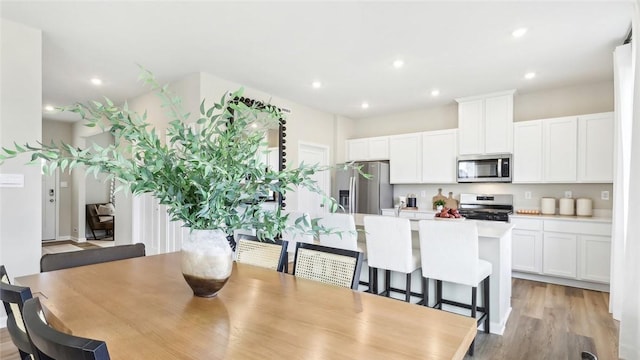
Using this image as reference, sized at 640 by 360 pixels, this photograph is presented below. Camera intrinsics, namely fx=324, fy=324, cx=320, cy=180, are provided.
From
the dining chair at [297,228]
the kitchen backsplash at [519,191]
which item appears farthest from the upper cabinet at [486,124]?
the dining chair at [297,228]

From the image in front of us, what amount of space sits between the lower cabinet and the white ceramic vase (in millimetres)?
3712

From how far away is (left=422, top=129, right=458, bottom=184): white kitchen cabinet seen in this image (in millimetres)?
5117

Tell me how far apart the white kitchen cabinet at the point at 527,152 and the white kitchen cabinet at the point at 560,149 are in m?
0.07

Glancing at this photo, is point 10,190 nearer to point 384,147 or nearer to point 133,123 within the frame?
point 133,123

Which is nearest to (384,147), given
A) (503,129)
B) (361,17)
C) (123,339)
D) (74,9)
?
(503,129)

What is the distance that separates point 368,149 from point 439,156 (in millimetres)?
1328

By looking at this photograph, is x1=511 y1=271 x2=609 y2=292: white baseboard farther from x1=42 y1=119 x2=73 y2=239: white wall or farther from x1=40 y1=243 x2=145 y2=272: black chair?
x1=42 y1=119 x2=73 y2=239: white wall

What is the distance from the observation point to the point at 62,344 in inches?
24.7

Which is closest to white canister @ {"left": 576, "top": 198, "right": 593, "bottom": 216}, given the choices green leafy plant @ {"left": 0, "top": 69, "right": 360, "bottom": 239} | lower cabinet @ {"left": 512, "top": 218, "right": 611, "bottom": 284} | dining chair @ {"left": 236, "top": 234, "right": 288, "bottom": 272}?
lower cabinet @ {"left": 512, "top": 218, "right": 611, "bottom": 284}

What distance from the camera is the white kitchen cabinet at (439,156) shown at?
16.8ft

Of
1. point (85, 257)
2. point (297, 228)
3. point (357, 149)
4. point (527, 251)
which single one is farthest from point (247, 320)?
point (357, 149)

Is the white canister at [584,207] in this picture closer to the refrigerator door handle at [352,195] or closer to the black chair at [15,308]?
the refrigerator door handle at [352,195]

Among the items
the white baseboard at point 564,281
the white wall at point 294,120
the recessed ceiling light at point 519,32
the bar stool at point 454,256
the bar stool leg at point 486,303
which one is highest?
the recessed ceiling light at point 519,32

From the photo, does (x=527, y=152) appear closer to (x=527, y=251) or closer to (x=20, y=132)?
(x=527, y=251)
